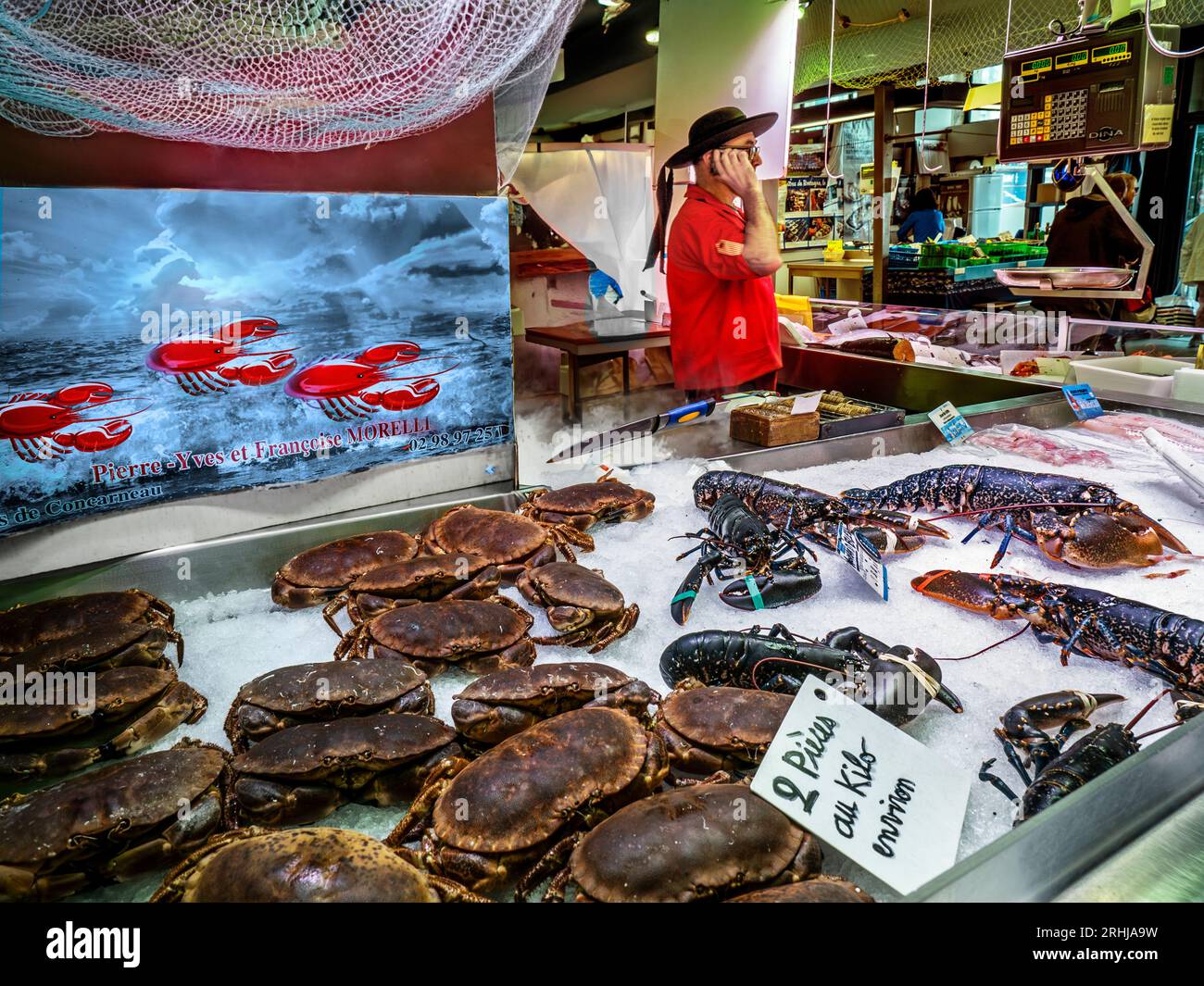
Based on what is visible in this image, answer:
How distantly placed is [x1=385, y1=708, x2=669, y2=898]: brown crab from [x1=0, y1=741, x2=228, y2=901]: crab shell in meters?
0.28

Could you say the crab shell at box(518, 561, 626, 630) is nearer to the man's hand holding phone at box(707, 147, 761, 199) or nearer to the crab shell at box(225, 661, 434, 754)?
the crab shell at box(225, 661, 434, 754)

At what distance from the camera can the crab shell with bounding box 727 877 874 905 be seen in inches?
37.3

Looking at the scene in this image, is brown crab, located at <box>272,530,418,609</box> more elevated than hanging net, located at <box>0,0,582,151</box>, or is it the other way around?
hanging net, located at <box>0,0,582,151</box>

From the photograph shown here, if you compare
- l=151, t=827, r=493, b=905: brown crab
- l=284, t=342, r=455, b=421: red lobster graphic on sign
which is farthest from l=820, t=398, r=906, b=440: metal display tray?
l=151, t=827, r=493, b=905: brown crab

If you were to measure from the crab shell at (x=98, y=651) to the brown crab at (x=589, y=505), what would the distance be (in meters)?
1.00

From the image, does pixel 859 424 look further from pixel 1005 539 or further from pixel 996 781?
pixel 996 781

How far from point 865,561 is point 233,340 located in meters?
1.56

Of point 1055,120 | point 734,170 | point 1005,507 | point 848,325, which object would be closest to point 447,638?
point 1005,507

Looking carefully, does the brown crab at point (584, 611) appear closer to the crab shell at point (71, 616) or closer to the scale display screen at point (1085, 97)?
the crab shell at point (71, 616)

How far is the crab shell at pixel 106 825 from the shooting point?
105 centimetres

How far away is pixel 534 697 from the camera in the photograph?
1.37m

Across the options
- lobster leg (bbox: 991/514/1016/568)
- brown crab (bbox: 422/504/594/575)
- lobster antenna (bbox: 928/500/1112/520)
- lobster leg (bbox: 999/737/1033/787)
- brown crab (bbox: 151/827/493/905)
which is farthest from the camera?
lobster antenna (bbox: 928/500/1112/520)

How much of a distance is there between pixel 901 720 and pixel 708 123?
12.3ft

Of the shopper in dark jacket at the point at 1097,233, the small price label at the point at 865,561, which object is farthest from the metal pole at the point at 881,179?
the small price label at the point at 865,561
